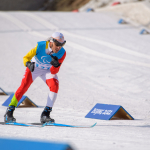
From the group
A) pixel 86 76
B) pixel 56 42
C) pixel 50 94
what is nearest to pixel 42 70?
pixel 50 94

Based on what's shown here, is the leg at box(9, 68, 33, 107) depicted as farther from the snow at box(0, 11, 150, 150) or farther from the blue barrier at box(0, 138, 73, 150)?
the blue barrier at box(0, 138, 73, 150)

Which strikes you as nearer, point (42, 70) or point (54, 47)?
point (54, 47)

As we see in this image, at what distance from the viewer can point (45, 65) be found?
15.9 feet

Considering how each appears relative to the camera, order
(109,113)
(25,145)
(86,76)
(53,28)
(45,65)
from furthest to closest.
A: (53,28) → (86,76) → (109,113) → (45,65) → (25,145)

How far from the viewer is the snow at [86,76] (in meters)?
3.98

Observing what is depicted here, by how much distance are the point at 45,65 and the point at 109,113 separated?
66.8 inches

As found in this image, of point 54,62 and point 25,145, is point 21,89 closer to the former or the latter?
point 54,62

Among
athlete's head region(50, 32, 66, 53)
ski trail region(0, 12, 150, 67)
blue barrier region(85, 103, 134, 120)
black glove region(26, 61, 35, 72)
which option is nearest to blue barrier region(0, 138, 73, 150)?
black glove region(26, 61, 35, 72)

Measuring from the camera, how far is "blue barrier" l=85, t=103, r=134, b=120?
5535 mm

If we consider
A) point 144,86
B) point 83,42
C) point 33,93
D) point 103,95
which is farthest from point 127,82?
A: point 83,42

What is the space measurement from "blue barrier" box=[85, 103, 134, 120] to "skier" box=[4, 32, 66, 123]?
1308mm

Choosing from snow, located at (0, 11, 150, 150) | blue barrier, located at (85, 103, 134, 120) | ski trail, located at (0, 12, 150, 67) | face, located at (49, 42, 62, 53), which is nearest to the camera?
snow, located at (0, 11, 150, 150)

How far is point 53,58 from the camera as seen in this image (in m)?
4.71

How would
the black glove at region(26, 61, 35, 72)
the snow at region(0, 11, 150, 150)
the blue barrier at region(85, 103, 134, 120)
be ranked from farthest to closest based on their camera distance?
the blue barrier at region(85, 103, 134, 120), the black glove at region(26, 61, 35, 72), the snow at region(0, 11, 150, 150)
